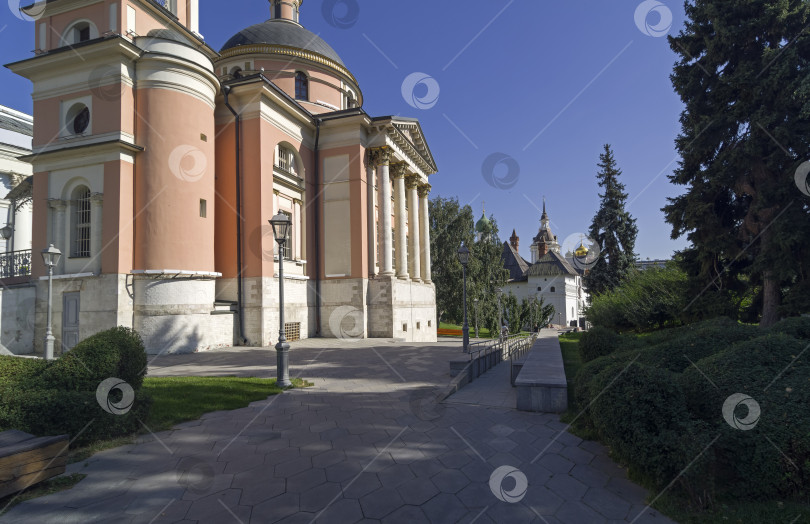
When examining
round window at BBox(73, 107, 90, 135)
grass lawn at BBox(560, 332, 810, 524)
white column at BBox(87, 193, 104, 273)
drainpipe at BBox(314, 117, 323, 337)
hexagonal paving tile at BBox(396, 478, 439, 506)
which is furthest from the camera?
drainpipe at BBox(314, 117, 323, 337)

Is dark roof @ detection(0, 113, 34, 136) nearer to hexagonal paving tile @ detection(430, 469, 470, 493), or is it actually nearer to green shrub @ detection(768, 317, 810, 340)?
hexagonal paving tile @ detection(430, 469, 470, 493)

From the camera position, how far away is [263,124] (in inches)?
758

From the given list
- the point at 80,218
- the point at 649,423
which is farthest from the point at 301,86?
the point at 649,423

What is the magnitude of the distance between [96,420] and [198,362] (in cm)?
908

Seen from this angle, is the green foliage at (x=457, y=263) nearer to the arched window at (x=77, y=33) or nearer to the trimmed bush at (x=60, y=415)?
the arched window at (x=77, y=33)

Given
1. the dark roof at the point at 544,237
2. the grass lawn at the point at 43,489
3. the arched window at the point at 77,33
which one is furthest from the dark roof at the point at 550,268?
the grass lawn at the point at 43,489

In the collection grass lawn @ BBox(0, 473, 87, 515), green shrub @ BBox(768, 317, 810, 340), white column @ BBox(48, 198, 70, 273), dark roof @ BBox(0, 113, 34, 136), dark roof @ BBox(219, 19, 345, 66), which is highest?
dark roof @ BBox(219, 19, 345, 66)

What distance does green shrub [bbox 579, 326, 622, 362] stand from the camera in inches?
350

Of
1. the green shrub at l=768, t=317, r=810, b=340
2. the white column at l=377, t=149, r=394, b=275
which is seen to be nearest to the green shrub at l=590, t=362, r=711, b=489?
the green shrub at l=768, t=317, r=810, b=340

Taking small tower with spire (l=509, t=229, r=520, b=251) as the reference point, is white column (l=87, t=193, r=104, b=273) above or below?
below

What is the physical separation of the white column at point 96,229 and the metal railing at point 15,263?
599 cm

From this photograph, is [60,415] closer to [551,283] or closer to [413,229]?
[413,229]

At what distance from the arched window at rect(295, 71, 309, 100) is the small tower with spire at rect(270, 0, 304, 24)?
6764 mm

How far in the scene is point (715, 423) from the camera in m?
4.15
